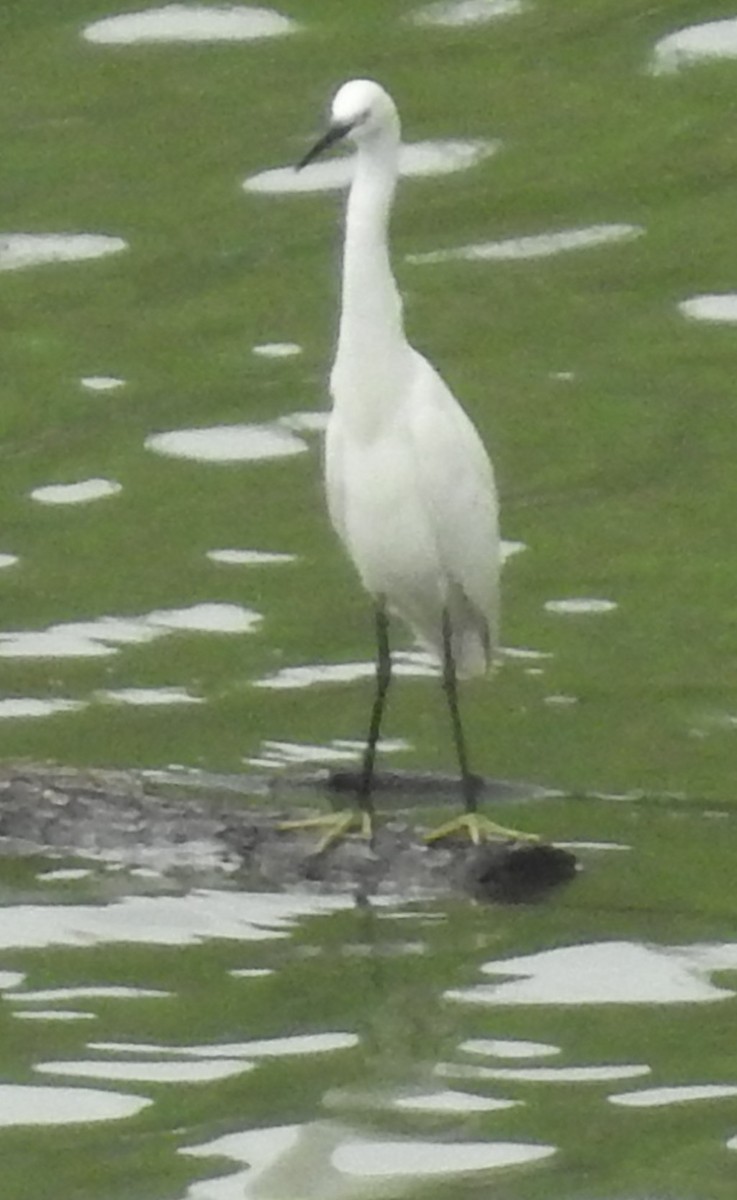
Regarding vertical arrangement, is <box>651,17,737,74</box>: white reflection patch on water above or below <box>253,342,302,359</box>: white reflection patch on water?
above

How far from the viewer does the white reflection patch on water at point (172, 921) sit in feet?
22.1

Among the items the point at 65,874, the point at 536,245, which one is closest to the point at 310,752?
the point at 65,874

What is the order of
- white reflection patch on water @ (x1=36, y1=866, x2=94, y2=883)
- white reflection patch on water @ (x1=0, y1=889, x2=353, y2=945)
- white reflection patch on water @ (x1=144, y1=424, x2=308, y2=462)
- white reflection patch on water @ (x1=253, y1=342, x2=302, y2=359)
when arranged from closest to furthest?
1. white reflection patch on water @ (x1=0, y1=889, x2=353, y2=945)
2. white reflection patch on water @ (x1=36, y1=866, x2=94, y2=883)
3. white reflection patch on water @ (x1=144, y1=424, x2=308, y2=462)
4. white reflection patch on water @ (x1=253, y1=342, x2=302, y2=359)

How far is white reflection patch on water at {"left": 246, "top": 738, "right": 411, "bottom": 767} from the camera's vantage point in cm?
776

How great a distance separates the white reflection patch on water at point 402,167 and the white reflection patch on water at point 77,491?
95.4 inches

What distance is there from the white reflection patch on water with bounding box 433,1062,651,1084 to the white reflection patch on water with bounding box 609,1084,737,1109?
68 millimetres

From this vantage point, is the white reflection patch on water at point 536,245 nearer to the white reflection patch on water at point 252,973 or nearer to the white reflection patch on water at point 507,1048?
the white reflection patch on water at point 252,973

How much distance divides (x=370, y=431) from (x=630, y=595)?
82.9 inches

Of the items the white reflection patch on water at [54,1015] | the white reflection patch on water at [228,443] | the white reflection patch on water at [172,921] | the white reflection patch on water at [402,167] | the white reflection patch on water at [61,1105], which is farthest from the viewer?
the white reflection patch on water at [402,167]

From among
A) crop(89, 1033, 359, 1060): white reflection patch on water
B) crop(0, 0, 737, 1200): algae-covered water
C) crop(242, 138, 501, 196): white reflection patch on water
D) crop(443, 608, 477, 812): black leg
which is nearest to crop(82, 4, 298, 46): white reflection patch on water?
crop(0, 0, 737, 1200): algae-covered water

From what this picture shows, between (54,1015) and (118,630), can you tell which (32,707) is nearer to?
(118,630)

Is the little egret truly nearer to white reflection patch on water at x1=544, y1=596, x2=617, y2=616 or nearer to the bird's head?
the bird's head

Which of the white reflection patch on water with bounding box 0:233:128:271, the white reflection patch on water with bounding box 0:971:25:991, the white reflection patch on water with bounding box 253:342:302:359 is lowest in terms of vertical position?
the white reflection patch on water with bounding box 253:342:302:359

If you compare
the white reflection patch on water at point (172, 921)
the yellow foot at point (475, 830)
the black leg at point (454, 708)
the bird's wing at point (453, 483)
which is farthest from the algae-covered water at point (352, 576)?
the bird's wing at point (453, 483)
